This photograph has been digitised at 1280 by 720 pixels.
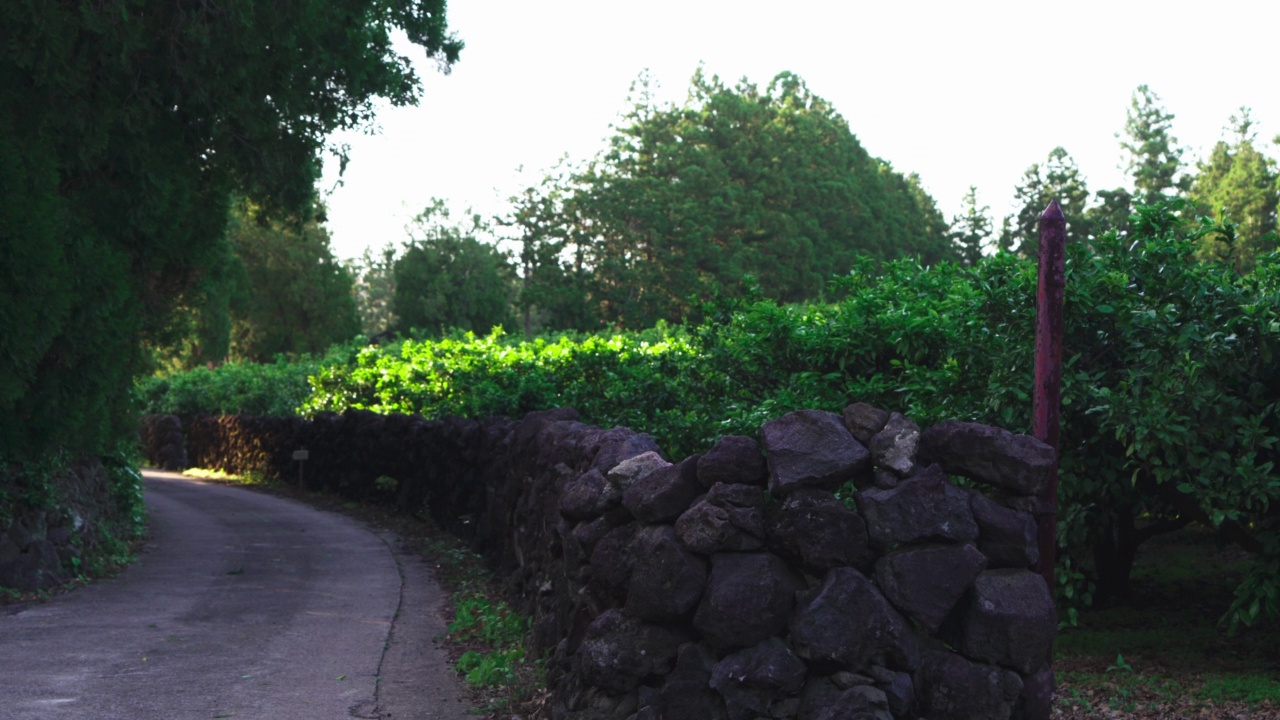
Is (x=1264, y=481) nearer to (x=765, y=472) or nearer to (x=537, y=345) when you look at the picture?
(x=765, y=472)

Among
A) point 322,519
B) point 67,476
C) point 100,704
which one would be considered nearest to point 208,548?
point 67,476

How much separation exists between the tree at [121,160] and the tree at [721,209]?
30.3m

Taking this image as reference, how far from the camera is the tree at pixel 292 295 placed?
182 ft

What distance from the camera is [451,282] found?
5372 centimetres

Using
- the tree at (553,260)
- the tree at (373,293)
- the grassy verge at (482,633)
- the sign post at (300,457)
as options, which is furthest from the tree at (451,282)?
the tree at (373,293)

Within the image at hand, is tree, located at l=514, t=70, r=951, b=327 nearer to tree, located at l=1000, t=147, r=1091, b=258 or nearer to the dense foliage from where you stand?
tree, located at l=1000, t=147, r=1091, b=258

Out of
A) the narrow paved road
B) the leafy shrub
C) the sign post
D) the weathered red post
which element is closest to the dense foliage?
the weathered red post

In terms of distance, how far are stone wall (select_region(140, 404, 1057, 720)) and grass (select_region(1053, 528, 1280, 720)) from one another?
1.74 meters

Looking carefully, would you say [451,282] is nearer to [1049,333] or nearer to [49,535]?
[49,535]

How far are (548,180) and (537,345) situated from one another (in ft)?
110

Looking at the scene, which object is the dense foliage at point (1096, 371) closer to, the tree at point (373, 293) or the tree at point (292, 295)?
the tree at point (292, 295)

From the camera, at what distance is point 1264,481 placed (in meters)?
7.12

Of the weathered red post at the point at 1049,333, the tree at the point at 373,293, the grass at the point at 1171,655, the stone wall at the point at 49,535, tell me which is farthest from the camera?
the tree at the point at 373,293

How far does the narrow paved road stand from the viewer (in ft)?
24.8
